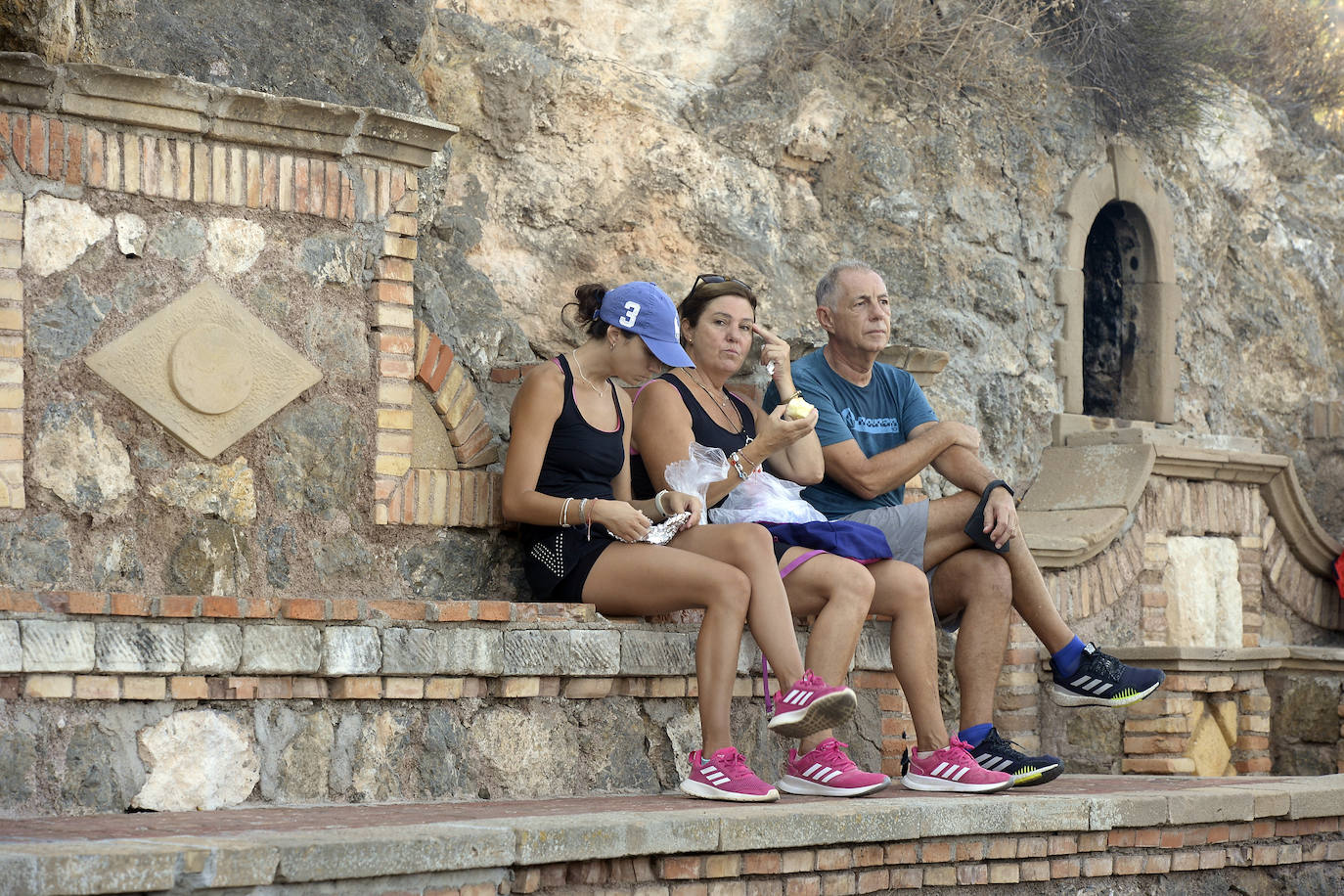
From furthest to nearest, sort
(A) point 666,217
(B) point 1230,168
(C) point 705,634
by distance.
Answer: (B) point 1230,168 → (A) point 666,217 → (C) point 705,634

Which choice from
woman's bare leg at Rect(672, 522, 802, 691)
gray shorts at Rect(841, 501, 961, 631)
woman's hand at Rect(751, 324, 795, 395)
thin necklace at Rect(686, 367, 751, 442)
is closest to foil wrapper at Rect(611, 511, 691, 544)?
woman's bare leg at Rect(672, 522, 802, 691)

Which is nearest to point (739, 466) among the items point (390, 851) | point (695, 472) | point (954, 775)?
point (695, 472)

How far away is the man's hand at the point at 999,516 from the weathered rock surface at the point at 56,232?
289 centimetres

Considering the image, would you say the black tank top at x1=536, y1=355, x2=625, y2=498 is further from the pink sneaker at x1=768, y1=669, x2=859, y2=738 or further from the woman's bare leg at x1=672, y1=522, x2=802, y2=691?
the pink sneaker at x1=768, y1=669, x2=859, y2=738

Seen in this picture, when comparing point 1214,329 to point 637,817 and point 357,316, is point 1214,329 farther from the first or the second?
point 637,817

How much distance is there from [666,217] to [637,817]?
4.43 metres

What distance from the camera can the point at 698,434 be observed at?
508 cm

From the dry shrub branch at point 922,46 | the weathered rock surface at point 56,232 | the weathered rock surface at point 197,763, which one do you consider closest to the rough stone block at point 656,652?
the weathered rock surface at point 197,763

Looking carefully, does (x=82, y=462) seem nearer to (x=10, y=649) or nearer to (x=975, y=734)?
(x=10, y=649)

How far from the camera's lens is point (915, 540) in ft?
16.7

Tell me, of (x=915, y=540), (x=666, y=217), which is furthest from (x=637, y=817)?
(x=666, y=217)

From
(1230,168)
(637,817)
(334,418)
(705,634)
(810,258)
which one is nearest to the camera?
(637,817)

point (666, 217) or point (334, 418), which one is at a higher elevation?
point (666, 217)

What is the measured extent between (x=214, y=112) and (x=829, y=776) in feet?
8.78
